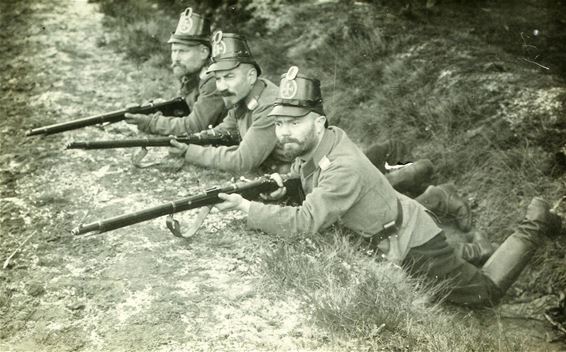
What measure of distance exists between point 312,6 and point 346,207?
18.7 ft

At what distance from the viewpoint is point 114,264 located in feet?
13.1

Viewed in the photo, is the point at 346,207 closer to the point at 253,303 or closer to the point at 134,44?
the point at 253,303

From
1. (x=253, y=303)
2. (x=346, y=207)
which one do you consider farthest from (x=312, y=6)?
(x=253, y=303)

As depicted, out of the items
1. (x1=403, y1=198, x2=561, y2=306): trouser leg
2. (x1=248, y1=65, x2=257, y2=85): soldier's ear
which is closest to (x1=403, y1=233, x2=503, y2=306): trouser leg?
(x1=403, y1=198, x2=561, y2=306): trouser leg

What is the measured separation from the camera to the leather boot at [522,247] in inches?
171

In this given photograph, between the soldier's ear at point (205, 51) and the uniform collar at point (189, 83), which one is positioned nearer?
the soldier's ear at point (205, 51)

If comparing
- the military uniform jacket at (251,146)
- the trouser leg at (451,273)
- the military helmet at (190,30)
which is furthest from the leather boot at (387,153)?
the military helmet at (190,30)

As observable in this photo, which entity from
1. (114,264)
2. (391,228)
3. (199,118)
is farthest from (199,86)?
(391,228)

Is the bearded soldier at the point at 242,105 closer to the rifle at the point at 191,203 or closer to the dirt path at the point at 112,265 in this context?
the dirt path at the point at 112,265

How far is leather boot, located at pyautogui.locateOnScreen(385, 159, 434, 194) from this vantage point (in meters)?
5.21

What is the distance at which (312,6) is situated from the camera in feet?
28.2

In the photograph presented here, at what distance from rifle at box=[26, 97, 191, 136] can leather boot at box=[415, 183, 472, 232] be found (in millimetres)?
3081

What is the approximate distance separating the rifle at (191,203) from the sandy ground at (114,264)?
44 cm

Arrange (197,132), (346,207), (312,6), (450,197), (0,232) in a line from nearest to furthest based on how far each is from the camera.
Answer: (346,207) → (0,232) → (450,197) → (197,132) → (312,6)
